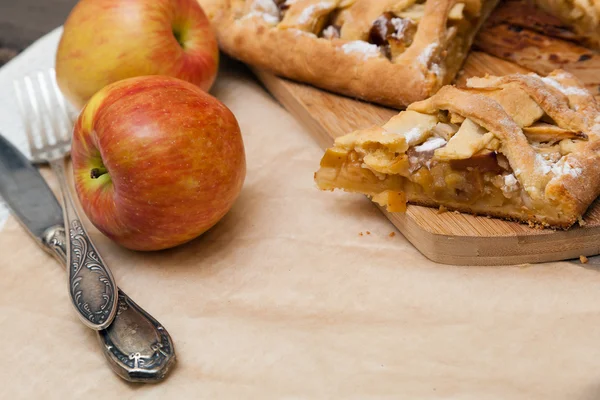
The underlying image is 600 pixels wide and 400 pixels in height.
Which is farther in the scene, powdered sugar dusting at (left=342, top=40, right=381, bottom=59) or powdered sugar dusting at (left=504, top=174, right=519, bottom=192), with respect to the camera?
powdered sugar dusting at (left=342, top=40, right=381, bottom=59)

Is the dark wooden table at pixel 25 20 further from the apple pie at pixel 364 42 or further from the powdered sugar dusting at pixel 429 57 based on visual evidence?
the powdered sugar dusting at pixel 429 57

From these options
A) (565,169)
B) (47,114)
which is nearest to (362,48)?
(565,169)

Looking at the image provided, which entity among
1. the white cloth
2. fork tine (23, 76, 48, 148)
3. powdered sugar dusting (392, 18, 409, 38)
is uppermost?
powdered sugar dusting (392, 18, 409, 38)

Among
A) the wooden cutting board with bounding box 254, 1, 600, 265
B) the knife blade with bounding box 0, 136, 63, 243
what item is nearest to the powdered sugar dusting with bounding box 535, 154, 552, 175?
the wooden cutting board with bounding box 254, 1, 600, 265

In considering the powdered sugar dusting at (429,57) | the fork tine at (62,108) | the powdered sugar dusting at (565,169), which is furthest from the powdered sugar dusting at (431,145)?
the fork tine at (62,108)

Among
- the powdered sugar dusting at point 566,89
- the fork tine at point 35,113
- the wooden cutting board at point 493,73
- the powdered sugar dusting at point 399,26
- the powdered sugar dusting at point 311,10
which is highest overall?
the powdered sugar dusting at point 566,89

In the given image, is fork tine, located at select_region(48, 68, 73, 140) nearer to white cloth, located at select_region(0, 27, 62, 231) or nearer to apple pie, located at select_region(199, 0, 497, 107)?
white cloth, located at select_region(0, 27, 62, 231)

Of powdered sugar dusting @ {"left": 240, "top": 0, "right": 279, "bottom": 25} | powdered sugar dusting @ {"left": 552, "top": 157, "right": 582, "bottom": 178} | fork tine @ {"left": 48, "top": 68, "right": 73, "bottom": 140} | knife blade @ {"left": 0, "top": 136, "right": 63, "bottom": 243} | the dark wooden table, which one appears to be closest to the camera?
powdered sugar dusting @ {"left": 552, "top": 157, "right": 582, "bottom": 178}

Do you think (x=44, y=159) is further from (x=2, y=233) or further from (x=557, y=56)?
(x=557, y=56)
